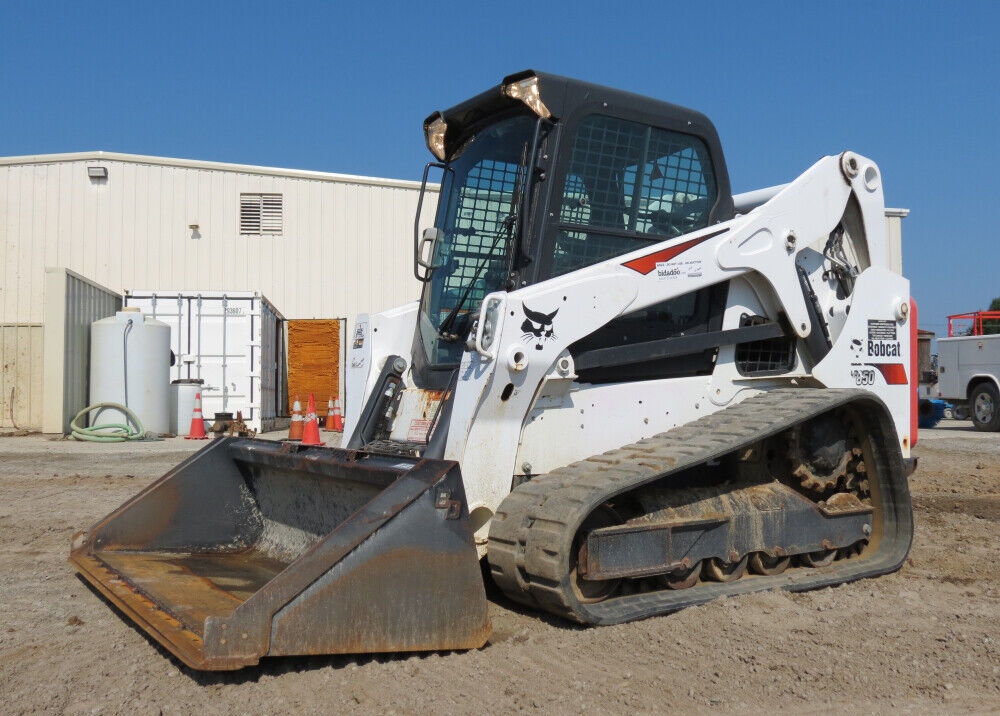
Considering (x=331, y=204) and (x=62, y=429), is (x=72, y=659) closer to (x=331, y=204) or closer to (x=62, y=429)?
(x=62, y=429)

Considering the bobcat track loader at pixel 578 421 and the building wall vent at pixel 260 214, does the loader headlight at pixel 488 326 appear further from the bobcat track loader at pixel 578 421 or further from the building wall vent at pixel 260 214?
the building wall vent at pixel 260 214

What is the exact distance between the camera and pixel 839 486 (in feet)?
19.4

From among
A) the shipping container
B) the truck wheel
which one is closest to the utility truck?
the truck wheel

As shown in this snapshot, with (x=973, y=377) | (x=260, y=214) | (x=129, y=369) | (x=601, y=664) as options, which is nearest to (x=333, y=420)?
(x=129, y=369)

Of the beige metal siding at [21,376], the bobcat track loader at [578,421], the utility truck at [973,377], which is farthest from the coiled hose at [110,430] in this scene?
the utility truck at [973,377]

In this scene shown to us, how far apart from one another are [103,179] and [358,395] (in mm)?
18139

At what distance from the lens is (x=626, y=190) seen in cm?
544

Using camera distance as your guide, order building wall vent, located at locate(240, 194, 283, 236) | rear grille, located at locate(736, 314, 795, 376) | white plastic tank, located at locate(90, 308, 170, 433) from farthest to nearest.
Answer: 1. building wall vent, located at locate(240, 194, 283, 236)
2. white plastic tank, located at locate(90, 308, 170, 433)
3. rear grille, located at locate(736, 314, 795, 376)

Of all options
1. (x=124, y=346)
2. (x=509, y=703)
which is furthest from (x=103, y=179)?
(x=509, y=703)

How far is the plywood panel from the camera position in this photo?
69.3 ft

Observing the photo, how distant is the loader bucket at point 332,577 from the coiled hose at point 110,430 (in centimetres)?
1050

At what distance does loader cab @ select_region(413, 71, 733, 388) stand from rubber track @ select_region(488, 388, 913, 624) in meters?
0.64

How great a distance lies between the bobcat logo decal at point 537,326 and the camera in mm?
4609

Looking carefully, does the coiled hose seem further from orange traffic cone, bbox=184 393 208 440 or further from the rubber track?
the rubber track
